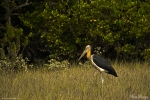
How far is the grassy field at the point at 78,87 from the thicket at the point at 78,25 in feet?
8.22

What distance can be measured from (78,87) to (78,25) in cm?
559

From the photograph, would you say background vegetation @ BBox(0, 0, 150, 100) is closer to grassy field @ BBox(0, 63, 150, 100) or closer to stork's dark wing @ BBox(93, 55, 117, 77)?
grassy field @ BBox(0, 63, 150, 100)

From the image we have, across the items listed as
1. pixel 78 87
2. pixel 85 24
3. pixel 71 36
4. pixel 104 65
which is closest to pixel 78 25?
pixel 85 24

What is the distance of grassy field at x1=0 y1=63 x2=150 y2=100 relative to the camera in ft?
25.8

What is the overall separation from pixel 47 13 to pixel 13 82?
4.62 meters

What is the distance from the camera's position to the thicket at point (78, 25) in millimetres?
13328

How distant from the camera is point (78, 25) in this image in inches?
552

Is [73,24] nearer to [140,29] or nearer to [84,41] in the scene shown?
[84,41]

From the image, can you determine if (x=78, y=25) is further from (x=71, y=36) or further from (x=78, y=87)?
(x=78, y=87)

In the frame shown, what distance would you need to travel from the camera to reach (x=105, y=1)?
13.2m

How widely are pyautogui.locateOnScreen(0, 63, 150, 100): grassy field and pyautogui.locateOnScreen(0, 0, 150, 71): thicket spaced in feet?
8.22

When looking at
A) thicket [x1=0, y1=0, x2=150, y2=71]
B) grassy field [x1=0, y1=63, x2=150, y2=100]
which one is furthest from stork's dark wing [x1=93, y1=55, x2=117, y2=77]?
thicket [x1=0, y1=0, x2=150, y2=71]

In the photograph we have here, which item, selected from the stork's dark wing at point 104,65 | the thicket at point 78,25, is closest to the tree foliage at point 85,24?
the thicket at point 78,25

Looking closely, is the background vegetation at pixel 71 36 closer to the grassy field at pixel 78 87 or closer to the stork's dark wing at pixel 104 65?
the grassy field at pixel 78 87
